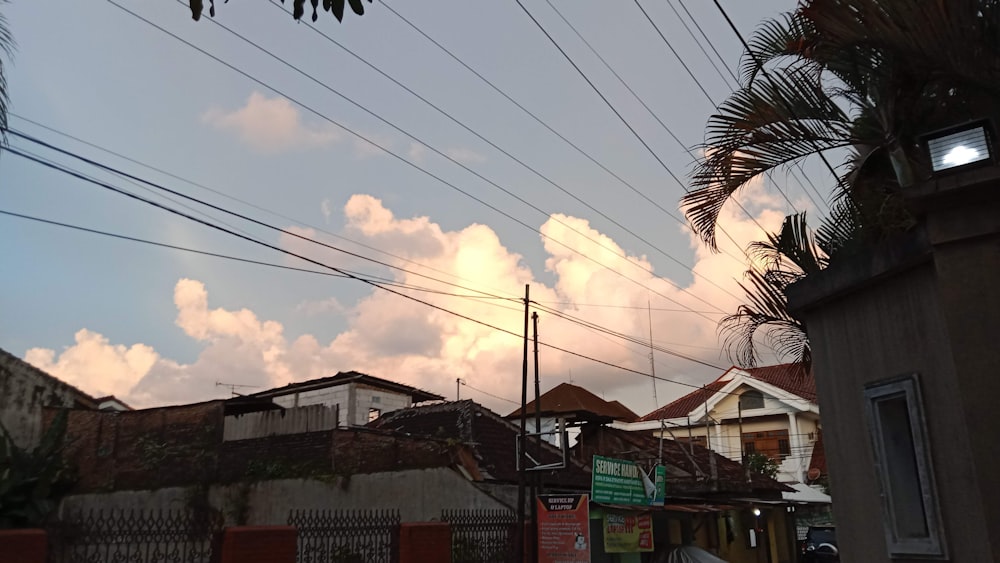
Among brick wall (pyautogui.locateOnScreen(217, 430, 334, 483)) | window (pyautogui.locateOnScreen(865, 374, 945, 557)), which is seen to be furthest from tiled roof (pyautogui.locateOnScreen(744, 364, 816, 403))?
window (pyautogui.locateOnScreen(865, 374, 945, 557))

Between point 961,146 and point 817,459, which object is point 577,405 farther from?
point 817,459

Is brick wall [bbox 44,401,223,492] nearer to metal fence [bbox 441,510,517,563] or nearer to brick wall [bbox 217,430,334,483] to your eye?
brick wall [bbox 217,430,334,483]

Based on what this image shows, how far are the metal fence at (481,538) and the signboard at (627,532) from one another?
2593mm

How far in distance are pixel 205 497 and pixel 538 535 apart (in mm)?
8658

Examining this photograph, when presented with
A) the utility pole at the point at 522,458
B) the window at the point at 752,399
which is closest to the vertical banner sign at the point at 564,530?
the utility pole at the point at 522,458

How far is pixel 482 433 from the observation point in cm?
2106

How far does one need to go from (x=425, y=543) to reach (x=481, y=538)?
227 centimetres

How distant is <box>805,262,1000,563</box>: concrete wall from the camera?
4.87m

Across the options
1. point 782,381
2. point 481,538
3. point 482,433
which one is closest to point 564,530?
point 481,538

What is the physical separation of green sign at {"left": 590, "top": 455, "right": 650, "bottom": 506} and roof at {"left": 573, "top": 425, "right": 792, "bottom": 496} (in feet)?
14.9

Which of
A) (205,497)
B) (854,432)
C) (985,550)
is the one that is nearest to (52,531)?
(854,432)

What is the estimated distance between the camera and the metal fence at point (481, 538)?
Answer: 12.1 m

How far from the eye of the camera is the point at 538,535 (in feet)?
46.4

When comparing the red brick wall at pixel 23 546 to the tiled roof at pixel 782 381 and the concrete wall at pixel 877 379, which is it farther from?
the tiled roof at pixel 782 381
